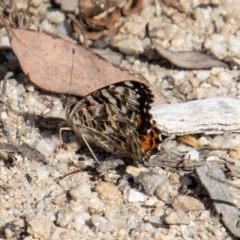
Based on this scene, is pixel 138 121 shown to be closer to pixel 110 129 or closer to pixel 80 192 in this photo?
pixel 110 129

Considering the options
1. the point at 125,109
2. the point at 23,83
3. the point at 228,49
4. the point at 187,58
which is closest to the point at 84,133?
the point at 125,109

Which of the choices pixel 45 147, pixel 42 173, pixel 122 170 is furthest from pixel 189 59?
pixel 42 173

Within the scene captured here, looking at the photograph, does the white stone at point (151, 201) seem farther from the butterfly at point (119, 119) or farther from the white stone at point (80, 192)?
the white stone at point (80, 192)

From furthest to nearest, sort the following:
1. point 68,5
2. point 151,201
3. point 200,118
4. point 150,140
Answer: point 68,5 → point 200,118 → point 150,140 → point 151,201

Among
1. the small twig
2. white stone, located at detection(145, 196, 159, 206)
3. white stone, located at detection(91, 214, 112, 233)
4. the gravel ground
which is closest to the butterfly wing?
the gravel ground

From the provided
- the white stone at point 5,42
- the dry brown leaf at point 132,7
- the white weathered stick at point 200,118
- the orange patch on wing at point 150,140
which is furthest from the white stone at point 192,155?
the white stone at point 5,42

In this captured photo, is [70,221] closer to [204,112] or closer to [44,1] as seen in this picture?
[204,112]

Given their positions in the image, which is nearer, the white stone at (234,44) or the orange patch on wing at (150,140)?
the orange patch on wing at (150,140)
